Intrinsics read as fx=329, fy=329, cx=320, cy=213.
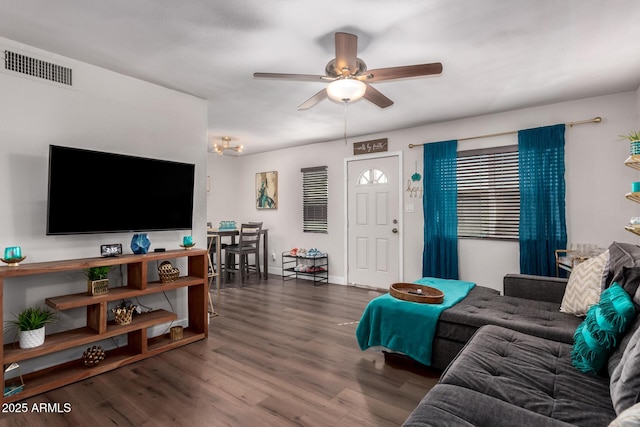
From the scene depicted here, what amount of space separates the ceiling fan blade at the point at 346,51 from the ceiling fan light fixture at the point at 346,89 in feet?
0.25

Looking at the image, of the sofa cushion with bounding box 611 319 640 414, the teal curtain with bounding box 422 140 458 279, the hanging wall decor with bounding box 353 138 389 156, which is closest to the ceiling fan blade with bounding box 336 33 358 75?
the sofa cushion with bounding box 611 319 640 414

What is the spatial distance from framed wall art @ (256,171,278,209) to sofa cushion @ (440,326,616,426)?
5105 millimetres

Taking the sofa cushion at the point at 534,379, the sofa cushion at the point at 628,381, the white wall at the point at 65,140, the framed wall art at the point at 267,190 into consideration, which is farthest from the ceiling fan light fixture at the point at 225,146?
the sofa cushion at the point at 628,381

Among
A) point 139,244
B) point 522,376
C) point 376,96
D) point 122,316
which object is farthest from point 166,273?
point 522,376

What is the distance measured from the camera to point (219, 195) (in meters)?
6.83

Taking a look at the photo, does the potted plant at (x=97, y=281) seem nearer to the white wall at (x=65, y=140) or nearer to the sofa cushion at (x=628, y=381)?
the white wall at (x=65, y=140)

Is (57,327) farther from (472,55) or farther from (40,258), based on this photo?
(472,55)

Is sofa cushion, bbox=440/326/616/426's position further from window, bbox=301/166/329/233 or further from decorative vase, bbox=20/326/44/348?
window, bbox=301/166/329/233

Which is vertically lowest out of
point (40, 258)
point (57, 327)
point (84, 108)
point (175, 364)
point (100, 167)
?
point (175, 364)

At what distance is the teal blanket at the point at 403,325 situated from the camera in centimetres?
243

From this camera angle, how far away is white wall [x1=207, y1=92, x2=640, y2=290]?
3.48m

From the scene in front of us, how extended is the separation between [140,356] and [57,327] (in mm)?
659

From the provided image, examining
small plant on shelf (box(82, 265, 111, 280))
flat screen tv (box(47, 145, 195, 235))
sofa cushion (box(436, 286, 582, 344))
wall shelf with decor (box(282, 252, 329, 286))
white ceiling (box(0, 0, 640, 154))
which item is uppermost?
white ceiling (box(0, 0, 640, 154))

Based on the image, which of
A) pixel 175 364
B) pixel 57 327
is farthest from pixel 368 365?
pixel 57 327
